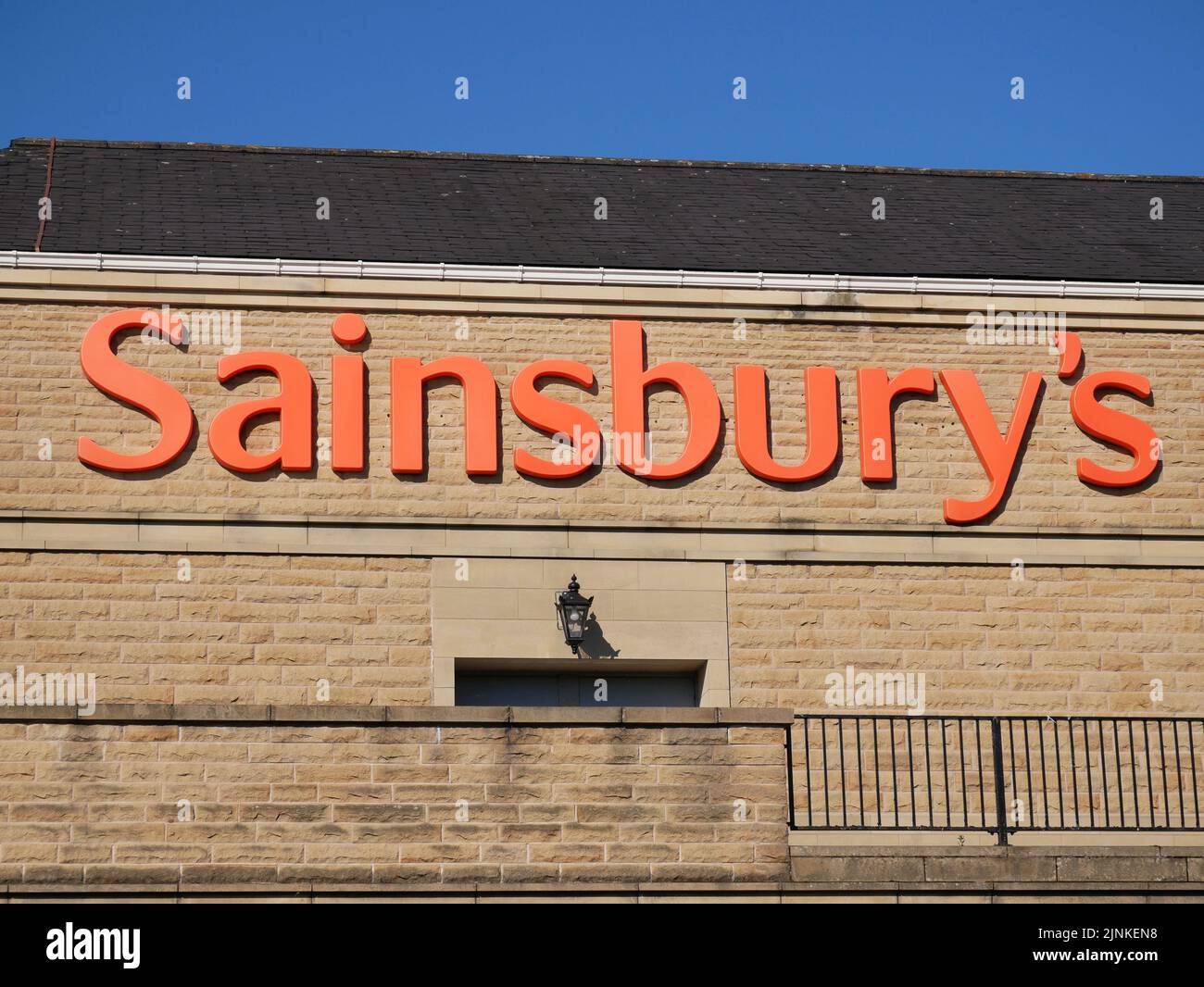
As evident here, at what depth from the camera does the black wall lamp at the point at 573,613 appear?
1661cm

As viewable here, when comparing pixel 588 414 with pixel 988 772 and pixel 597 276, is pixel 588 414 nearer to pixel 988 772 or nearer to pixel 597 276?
pixel 597 276

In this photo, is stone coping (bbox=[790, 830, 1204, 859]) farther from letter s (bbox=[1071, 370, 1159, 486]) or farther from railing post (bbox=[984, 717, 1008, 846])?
letter s (bbox=[1071, 370, 1159, 486])

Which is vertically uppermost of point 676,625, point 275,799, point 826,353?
point 826,353

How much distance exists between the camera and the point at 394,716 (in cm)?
1330

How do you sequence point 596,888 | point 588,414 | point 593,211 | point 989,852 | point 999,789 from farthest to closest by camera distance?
point 593,211, point 588,414, point 999,789, point 989,852, point 596,888

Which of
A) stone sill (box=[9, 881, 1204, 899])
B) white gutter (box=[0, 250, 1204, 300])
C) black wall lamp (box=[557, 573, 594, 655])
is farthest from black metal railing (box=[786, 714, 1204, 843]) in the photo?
white gutter (box=[0, 250, 1204, 300])

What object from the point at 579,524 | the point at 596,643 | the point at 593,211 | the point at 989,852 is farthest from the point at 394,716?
the point at 593,211

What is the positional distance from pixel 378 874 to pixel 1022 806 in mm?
6349

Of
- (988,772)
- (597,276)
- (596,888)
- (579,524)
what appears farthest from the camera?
(597,276)

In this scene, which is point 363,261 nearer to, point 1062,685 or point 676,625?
point 676,625

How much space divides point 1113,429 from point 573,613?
220 inches

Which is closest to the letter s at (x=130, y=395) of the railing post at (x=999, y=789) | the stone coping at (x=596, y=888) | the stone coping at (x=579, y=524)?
the stone coping at (x=579, y=524)

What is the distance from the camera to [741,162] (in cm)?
2309

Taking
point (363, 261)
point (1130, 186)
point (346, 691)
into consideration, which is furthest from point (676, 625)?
point (1130, 186)
